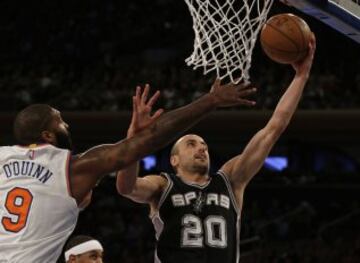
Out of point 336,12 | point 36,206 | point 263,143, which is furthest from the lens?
point 263,143

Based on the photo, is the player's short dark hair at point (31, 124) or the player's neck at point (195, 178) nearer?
the player's short dark hair at point (31, 124)

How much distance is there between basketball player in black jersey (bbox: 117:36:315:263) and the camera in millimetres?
4789

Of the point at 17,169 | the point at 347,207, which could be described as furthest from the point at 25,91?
the point at 17,169

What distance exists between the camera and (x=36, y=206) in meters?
3.40

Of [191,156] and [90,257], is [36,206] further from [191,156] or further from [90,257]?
[90,257]

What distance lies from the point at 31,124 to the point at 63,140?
0.50 ft

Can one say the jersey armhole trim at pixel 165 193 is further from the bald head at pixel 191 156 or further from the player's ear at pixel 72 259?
the player's ear at pixel 72 259

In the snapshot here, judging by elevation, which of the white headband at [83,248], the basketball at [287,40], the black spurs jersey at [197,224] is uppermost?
the basketball at [287,40]

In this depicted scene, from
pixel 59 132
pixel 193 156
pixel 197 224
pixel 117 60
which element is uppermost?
pixel 59 132

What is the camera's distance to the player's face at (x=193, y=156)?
5.05m

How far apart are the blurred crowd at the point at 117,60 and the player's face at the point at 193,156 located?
769 cm

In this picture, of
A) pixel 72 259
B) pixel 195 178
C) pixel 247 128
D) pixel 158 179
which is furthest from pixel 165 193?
pixel 247 128

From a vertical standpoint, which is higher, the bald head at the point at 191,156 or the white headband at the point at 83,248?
the bald head at the point at 191,156

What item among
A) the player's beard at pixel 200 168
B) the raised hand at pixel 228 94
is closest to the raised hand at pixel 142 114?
the raised hand at pixel 228 94
